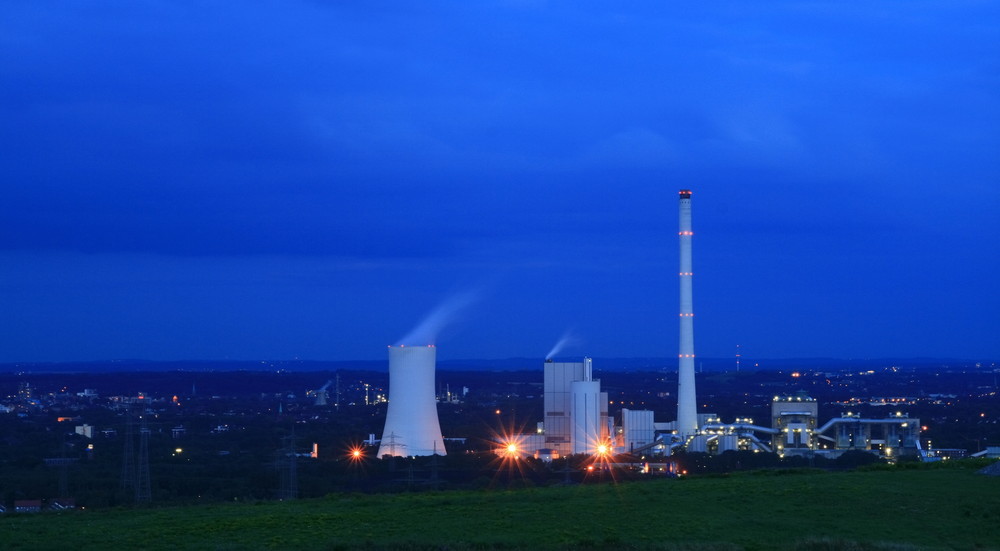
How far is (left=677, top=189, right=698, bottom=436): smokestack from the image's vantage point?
61.5m

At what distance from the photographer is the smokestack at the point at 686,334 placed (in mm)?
61500

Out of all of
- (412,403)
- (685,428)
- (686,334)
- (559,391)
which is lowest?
(685,428)

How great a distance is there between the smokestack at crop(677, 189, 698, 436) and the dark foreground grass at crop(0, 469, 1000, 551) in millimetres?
40507

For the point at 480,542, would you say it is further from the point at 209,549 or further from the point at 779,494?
the point at 779,494

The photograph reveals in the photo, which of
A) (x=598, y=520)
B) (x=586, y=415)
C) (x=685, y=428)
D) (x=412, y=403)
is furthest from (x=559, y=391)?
(x=598, y=520)

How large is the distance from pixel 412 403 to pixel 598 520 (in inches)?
1014

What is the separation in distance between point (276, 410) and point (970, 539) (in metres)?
96.5

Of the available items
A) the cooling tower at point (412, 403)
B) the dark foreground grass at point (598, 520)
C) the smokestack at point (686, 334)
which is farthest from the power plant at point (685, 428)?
the dark foreground grass at point (598, 520)

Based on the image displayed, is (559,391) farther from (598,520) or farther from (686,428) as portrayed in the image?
(598,520)

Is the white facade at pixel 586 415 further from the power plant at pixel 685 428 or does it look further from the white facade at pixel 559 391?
the white facade at pixel 559 391

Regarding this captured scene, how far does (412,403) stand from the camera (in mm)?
42688

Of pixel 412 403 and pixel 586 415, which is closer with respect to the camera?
pixel 412 403

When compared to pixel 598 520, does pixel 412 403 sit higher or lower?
higher

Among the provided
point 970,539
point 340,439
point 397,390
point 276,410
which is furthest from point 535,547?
point 276,410
